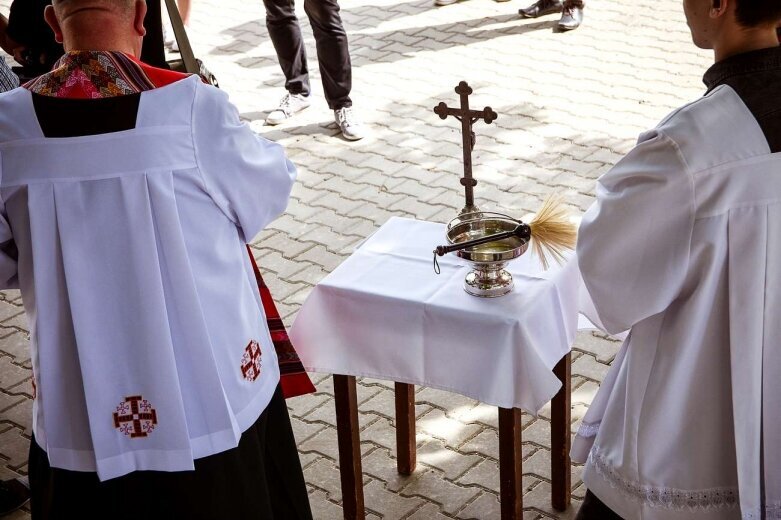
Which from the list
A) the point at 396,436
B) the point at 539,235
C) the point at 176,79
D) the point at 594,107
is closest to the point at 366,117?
the point at 594,107

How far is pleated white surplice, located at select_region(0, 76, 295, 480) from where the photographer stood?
7.88 feet

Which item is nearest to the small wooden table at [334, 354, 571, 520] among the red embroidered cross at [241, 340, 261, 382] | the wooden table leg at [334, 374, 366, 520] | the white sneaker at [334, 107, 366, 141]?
the wooden table leg at [334, 374, 366, 520]

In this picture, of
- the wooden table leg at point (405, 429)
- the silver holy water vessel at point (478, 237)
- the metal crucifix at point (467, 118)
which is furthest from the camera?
the wooden table leg at point (405, 429)

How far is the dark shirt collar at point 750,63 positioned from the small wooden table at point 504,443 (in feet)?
3.97

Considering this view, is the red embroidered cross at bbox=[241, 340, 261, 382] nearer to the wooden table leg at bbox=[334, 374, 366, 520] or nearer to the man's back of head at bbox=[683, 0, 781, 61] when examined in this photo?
the wooden table leg at bbox=[334, 374, 366, 520]

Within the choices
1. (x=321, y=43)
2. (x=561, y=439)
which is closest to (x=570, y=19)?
(x=321, y=43)

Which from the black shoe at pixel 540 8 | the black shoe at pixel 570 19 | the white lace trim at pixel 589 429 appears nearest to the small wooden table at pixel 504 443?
the white lace trim at pixel 589 429

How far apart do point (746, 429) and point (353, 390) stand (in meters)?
1.34

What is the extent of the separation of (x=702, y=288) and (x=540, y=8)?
6818mm

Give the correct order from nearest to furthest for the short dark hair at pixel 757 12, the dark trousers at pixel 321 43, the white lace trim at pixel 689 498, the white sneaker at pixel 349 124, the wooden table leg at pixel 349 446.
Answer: the short dark hair at pixel 757 12 < the white lace trim at pixel 689 498 < the wooden table leg at pixel 349 446 < the dark trousers at pixel 321 43 < the white sneaker at pixel 349 124

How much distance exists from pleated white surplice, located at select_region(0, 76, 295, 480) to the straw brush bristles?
809 millimetres

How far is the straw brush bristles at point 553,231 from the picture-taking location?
3.02m

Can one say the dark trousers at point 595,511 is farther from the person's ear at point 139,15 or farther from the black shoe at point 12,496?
the black shoe at point 12,496

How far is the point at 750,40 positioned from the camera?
229 centimetres
